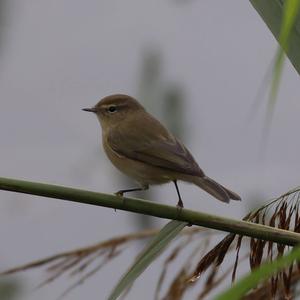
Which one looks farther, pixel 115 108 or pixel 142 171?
pixel 115 108

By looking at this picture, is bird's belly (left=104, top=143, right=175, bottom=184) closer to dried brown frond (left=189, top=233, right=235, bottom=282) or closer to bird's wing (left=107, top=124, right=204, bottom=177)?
bird's wing (left=107, top=124, right=204, bottom=177)

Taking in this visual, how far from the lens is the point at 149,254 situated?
5.03 ft

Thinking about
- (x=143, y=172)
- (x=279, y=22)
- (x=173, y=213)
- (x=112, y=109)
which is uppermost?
(x=279, y=22)

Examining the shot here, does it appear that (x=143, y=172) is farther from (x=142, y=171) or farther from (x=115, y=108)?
(x=115, y=108)

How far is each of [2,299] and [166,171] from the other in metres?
0.90

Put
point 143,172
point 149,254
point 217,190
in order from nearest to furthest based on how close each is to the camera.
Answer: point 149,254
point 217,190
point 143,172

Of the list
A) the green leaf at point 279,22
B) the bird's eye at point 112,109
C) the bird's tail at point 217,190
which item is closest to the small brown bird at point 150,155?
the bird's tail at point 217,190

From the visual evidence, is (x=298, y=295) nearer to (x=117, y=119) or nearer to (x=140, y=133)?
(x=140, y=133)

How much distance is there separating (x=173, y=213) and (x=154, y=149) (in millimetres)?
1982

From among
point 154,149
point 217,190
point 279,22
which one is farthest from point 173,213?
point 154,149

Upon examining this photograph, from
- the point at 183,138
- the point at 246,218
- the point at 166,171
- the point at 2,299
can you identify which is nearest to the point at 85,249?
the point at 246,218

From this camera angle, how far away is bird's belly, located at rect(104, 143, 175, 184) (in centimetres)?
331

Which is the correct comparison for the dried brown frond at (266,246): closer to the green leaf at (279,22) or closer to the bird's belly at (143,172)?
the green leaf at (279,22)

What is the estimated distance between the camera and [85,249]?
1.88m
